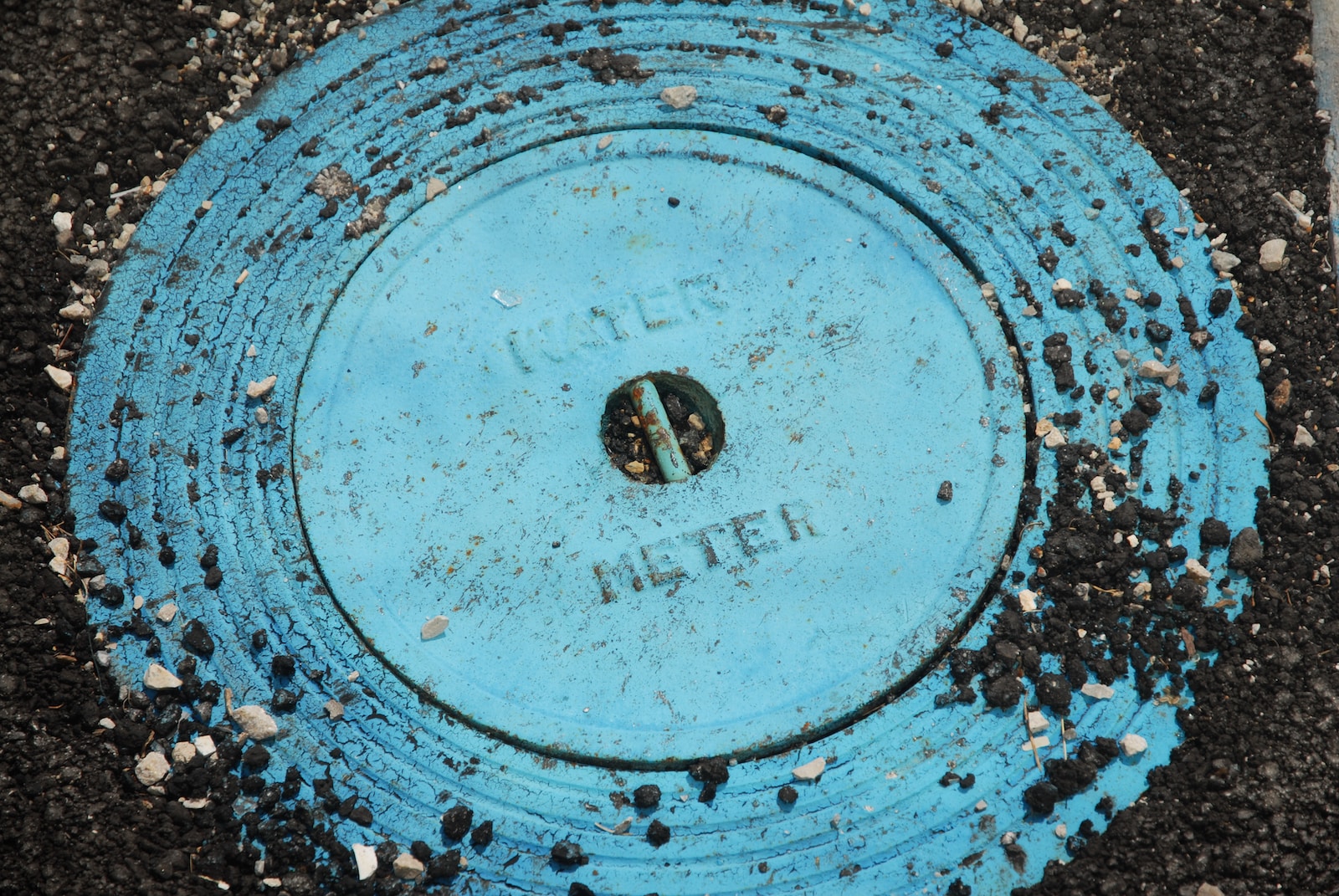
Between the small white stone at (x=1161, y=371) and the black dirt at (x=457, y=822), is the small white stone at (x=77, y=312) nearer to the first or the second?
the black dirt at (x=457, y=822)

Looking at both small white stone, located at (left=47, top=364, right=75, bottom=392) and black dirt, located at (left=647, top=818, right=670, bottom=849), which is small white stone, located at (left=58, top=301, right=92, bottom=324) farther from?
black dirt, located at (left=647, top=818, right=670, bottom=849)

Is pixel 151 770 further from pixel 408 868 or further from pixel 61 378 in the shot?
pixel 61 378

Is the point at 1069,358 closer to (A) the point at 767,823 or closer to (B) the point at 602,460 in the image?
(B) the point at 602,460

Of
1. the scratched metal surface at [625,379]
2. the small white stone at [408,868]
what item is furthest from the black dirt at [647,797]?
the small white stone at [408,868]

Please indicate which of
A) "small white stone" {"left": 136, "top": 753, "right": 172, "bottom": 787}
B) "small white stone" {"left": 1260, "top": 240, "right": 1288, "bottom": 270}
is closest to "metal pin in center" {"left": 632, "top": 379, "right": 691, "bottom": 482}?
"small white stone" {"left": 136, "top": 753, "right": 172, "bottom": 787}

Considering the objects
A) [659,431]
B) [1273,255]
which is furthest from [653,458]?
[1273,255]

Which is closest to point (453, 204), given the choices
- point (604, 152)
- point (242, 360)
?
point (604, 152)

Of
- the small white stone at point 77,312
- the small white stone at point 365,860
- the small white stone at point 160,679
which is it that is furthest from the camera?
the small white stone at point 77,312
